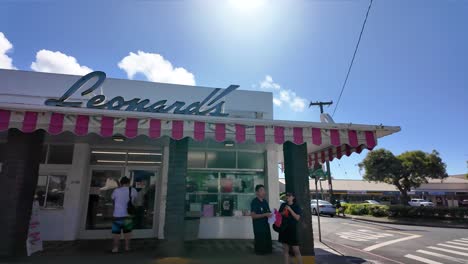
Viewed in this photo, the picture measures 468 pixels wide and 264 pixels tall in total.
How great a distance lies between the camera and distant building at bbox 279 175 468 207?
4075 cm

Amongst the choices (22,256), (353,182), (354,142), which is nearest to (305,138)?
(354,142)

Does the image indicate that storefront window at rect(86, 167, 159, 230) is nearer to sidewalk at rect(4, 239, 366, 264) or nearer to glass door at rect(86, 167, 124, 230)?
glass door at rect(86, 167, 124, 230)

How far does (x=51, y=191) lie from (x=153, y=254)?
503cm

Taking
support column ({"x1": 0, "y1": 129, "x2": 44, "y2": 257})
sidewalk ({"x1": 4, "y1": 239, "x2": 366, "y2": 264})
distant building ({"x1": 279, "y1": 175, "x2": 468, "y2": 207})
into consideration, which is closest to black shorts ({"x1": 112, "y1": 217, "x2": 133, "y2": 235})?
sidewalk ({"x1": 4, "y1": 239, "x2": 366, "y2": 264})

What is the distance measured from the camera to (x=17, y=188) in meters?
6.01

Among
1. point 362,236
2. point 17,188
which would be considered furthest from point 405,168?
point 17,188

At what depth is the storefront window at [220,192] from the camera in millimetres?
10052

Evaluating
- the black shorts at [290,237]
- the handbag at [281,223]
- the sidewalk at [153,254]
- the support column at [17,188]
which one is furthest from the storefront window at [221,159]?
the support column at [17,188]

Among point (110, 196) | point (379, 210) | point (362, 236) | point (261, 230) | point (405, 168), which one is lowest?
point (362, 236)

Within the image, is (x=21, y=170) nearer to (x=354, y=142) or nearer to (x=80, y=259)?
(x=80, y=259)

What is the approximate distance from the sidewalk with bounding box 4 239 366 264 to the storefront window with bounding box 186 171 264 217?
170cm

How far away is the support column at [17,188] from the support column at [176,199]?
3.14 metres

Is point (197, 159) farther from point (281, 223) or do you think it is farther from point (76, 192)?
point (281, 223)

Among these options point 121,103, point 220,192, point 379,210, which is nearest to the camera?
point 121,103
